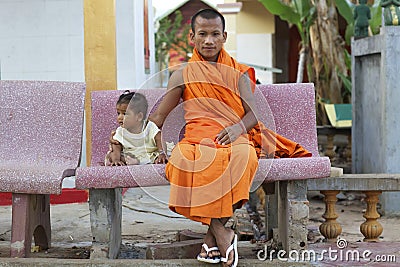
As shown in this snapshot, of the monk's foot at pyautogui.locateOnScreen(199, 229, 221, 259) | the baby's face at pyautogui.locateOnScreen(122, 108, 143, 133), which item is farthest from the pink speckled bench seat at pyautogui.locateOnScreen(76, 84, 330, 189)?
the monk's foot at pyautogui.locateOnScreen(199, 229, 221, 259)

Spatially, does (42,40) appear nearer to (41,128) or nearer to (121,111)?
(41,128)

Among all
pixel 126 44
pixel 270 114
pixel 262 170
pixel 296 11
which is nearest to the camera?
pixel 262 170

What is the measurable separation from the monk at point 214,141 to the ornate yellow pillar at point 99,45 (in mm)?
1524

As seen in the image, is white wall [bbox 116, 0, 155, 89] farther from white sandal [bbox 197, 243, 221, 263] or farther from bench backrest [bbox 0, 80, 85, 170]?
white sandal [bbox 197, 243, 221, 263]

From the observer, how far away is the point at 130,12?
669 cm

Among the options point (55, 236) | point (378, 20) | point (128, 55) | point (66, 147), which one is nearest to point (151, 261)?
point (66, 147)

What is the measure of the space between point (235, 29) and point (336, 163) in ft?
17.0

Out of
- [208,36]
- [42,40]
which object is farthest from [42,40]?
[208,36]

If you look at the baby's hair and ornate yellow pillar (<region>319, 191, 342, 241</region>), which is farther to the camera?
ornate yellow pillar (<region>319, 191, 342, 241</region>)

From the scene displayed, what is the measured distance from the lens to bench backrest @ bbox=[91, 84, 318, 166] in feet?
14.2

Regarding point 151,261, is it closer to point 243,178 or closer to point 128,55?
point 243,178

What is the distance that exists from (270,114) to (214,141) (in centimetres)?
67

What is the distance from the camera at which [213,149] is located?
362cm

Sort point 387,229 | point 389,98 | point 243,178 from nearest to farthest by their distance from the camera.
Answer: point 243,178 → point 387,229 → point 389,98
